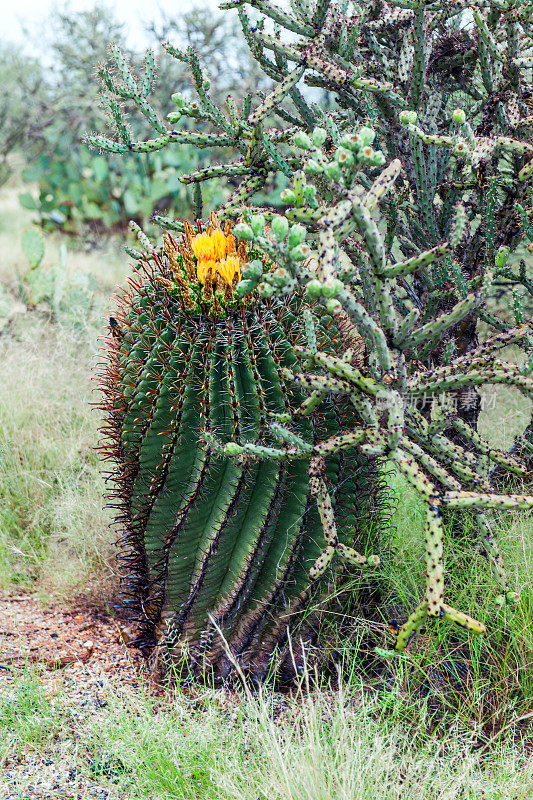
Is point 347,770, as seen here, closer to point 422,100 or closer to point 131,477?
point 131,477

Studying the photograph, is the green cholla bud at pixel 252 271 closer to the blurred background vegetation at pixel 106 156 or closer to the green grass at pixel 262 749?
the green grass at pixel 262 749

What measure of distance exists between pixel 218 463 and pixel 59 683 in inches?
35.2

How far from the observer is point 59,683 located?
7.36 ft

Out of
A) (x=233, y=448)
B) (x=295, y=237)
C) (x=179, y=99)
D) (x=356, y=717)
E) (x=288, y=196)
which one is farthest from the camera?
(x=179, y=99)

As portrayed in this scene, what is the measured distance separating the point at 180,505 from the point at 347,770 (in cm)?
82

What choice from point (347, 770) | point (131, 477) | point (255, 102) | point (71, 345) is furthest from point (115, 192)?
point (347, 770)

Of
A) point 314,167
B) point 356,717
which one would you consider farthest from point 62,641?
point 314,167

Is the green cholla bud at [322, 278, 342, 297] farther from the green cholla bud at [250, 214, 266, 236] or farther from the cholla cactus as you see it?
the green cholla bud at [250, 214, 266, 236]

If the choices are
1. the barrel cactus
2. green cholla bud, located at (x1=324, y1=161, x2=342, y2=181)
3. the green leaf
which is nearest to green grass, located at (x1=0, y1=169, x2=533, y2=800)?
the barrel cactus

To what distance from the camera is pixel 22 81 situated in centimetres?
1221

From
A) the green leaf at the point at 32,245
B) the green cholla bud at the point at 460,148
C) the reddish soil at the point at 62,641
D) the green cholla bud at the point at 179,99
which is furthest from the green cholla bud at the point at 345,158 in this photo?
the green leaf at the point at 32,245

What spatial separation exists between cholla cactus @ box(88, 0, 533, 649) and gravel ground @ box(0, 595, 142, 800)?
84 centimetres

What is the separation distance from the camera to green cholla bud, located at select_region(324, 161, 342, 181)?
1488 mm

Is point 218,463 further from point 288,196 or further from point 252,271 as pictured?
point 288,196
